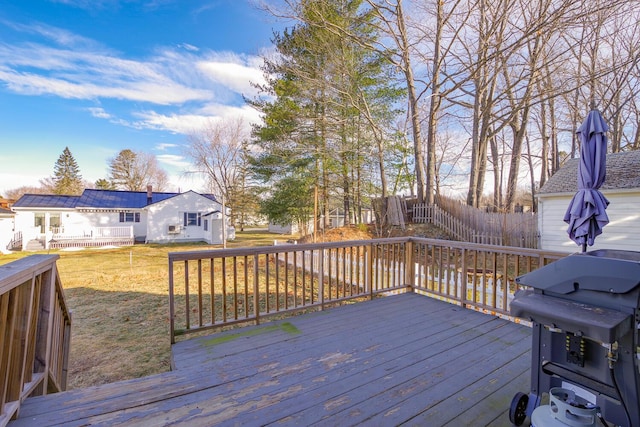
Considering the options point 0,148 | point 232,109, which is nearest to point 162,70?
point 232,109

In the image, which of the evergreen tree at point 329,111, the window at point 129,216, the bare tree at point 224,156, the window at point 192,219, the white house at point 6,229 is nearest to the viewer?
the evergreen tree at point 329,111

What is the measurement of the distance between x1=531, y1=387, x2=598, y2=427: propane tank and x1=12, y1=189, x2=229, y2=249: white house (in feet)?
51.8

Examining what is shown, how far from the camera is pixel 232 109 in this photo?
20391mm

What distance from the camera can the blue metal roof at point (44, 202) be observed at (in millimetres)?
16391

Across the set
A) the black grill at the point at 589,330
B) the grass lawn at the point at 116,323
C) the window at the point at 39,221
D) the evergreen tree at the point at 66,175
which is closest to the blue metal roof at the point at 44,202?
the window at the point at 39,221

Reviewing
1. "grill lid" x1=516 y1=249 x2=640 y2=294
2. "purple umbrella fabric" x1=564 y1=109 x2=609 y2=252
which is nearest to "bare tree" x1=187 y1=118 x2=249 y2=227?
"purple umbrella fabric" x1=564 y1=109 x2=609 y2=252

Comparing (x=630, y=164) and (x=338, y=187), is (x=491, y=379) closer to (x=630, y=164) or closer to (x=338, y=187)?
(x=630, y=164)

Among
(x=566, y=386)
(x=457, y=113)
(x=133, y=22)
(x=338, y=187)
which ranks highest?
(x=133, y=22)

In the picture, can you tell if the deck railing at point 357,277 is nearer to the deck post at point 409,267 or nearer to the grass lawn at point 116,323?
the deck post at point 409,267

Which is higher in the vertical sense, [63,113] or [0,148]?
[63,113]

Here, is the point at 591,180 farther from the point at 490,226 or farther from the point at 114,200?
the point at 114,200

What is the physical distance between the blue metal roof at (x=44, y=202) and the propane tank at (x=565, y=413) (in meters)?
22.5

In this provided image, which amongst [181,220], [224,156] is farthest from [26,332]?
[224,156]

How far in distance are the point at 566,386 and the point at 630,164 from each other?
10.9m
